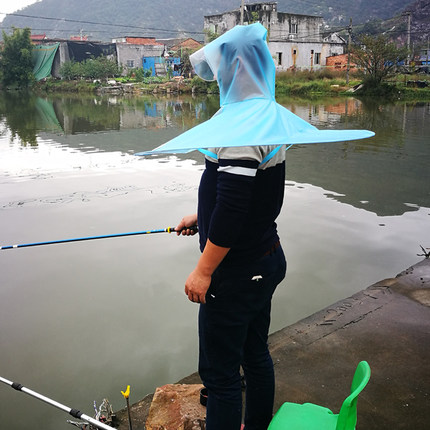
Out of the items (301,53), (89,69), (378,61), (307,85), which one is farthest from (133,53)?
(378,61)

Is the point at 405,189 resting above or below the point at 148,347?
above

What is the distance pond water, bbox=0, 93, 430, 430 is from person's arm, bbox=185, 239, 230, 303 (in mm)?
1191

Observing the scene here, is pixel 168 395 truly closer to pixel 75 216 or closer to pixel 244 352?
pixel 244 352

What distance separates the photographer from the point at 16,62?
39469mm

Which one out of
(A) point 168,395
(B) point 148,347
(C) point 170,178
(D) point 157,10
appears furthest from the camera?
(D) point 157,10

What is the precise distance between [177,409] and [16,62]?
44317 mm

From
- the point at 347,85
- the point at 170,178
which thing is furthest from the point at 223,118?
the point at 347,85

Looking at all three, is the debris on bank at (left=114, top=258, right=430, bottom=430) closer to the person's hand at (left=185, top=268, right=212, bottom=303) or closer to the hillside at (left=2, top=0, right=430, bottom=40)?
the person's hand at (left=185, top=268, right=212, bottom=303)

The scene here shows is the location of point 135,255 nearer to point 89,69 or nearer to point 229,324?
point 229,324

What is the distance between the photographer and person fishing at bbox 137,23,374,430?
1197mm

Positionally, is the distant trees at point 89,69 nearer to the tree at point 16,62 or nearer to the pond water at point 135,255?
the tree at point 16,62

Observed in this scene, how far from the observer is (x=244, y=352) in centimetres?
153

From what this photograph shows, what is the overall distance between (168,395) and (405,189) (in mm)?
4676

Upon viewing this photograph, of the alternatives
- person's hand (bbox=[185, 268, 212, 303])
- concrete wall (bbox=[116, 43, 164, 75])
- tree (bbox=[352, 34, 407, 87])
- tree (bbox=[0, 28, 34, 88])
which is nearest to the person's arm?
person's hand (bbox=[185, 268, 212, 303])
